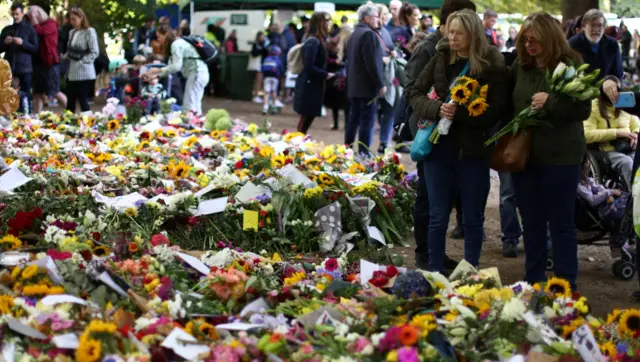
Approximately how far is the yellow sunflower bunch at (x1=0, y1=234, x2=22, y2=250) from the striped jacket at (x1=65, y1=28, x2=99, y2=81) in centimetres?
932

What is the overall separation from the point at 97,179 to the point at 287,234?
176 cm

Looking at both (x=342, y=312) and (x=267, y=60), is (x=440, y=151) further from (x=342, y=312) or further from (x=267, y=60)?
(x=267, y=60)

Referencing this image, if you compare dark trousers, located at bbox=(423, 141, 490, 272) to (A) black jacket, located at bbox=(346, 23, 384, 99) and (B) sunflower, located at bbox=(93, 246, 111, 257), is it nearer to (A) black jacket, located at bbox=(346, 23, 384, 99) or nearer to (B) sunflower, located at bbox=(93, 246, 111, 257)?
(B) sunflower, located at bbox=(93, 246, 111, 257)

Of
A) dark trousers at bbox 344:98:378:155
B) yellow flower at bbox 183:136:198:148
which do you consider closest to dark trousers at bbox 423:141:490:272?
yellow flower at bbox 183:136:198:148

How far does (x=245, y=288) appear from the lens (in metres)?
4.76

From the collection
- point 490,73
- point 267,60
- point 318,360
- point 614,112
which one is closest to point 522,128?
point 490,73

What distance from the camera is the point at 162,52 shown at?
49.6 ft

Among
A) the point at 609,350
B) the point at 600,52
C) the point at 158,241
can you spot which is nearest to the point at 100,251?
the point at 158,241

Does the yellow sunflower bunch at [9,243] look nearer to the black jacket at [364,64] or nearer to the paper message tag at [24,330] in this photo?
the paper message tag at [24,330]

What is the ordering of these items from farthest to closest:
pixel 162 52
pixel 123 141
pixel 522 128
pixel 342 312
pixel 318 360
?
1. pixel 162 52
2. pixel 123 141
3. pixel 522 128
4. pixel 342 312
5. pixel 318 360

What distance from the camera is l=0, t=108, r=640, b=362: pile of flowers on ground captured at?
4.10 metres

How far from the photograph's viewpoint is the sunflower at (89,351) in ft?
12.7

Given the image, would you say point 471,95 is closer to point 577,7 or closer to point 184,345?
point 184,345

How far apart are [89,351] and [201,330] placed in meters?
0.54
